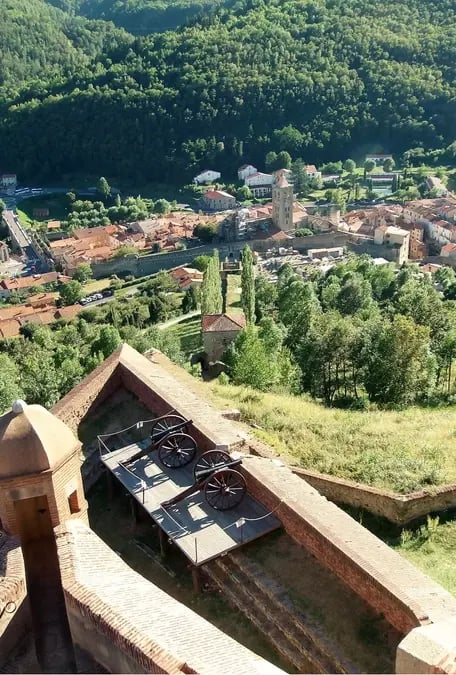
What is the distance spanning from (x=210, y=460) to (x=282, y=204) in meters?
63.5

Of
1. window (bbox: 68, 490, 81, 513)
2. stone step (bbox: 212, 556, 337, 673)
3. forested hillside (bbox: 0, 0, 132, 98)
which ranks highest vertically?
forested hillside (bbox: 0, 0, 132, 98)

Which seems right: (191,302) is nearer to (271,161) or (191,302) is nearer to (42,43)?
(271,161)

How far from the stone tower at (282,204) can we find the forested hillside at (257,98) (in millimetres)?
32353

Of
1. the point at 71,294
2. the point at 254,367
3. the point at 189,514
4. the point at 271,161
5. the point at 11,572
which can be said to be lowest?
the point at 71,294

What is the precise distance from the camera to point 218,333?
30.7 metres

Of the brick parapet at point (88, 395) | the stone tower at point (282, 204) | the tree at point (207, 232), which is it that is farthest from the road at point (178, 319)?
the brick parapet at point (88, 395)

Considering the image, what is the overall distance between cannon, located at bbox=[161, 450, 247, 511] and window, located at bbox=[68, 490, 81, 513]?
6.71 feet

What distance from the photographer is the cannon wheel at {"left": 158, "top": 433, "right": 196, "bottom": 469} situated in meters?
12.1

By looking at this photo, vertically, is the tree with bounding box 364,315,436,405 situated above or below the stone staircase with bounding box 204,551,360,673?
below

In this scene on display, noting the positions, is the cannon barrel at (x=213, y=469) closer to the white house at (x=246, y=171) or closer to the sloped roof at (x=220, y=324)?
the sloped roof at (x=220, y=324)


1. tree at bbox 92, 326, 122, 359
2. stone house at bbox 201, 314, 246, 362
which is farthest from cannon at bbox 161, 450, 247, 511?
stone house at bbox 201, 314, 246, 362

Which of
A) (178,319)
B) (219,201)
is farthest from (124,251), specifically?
(178,319)

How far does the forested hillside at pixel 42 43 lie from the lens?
14188 cm

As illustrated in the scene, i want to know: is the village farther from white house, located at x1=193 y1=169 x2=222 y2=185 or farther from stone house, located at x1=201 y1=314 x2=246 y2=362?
stone house, located at x1=201 y1=314 x2=246 y2=362
